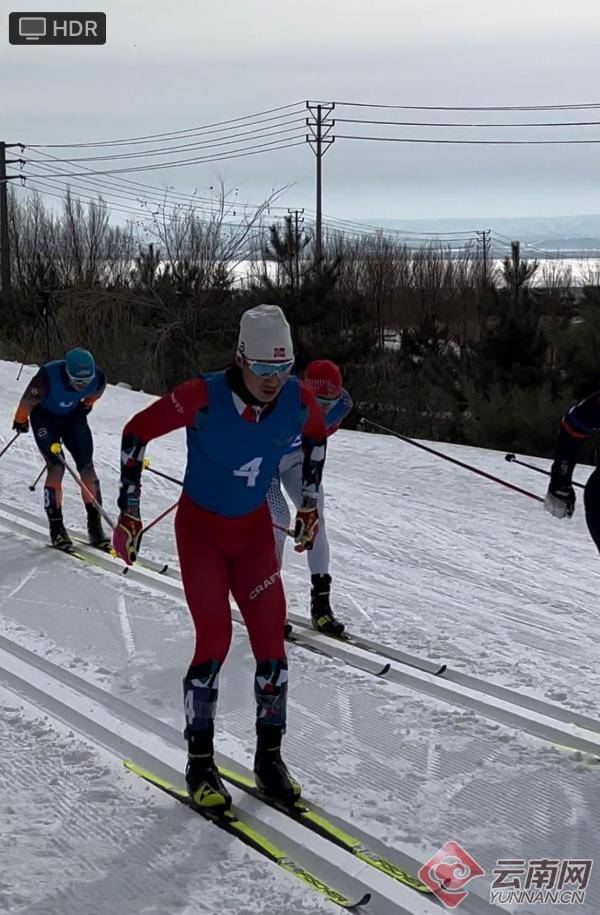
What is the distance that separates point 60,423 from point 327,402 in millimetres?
3079

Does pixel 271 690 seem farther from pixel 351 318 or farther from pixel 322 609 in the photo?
pixel 351 318

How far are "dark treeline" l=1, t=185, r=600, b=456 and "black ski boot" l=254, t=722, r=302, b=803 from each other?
13.6m

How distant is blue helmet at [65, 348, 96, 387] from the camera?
7.42 m

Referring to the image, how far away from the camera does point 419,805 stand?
3854 mm

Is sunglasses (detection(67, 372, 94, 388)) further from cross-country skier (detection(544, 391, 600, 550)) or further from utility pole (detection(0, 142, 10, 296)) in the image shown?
utility pole (detection(0, 142, 10, 296))

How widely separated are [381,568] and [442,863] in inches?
155

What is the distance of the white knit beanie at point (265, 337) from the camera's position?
368cm

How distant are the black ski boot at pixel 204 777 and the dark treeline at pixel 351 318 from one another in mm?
13726

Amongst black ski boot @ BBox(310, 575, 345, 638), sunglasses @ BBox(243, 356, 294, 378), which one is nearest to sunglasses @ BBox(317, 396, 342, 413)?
black ski boot @ BBox(310, 575, 345, 638)

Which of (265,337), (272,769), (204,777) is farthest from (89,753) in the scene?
(265,337)

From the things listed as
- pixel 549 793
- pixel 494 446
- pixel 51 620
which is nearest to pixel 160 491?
pixel 51 620

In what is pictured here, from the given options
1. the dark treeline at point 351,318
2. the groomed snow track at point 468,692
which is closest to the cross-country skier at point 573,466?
the groomed snow track at point 468,692

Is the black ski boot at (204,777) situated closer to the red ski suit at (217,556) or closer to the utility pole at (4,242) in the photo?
the red ski suit at (217,556)

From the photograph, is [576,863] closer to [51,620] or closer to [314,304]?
[51,620]
